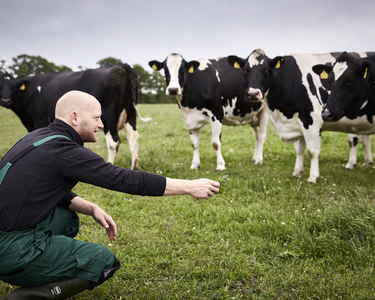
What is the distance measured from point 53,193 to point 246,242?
2.24 m

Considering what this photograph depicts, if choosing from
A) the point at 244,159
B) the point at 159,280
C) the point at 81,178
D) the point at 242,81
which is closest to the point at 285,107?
the point at 242,81

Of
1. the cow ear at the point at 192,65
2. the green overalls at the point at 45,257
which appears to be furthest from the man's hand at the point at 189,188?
the cow ear at the point at 192,65

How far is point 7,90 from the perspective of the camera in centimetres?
743

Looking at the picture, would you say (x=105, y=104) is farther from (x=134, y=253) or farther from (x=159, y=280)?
(x=159, y=280)

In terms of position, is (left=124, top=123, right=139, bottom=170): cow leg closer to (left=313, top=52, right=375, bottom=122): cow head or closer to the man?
(left=313, top=52, right=375, bottom=122): cow head

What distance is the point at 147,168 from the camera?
6793 mm

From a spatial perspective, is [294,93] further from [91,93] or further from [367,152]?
[91,93]

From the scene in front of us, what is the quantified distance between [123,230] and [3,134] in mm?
12307

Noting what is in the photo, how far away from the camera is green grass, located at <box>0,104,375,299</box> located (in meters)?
2.68

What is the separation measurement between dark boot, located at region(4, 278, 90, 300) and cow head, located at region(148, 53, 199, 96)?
4.70m

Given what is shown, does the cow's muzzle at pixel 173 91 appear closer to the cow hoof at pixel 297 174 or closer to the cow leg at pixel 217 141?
the cow leg at pixel 217 141

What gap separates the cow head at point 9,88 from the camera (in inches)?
291

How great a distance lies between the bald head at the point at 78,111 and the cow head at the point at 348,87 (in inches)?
143

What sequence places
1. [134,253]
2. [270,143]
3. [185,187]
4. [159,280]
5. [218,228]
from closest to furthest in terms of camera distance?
1. [185,187]
2. [159,280]
3. [134,253]
4. [218,228]
5. [270,143]
